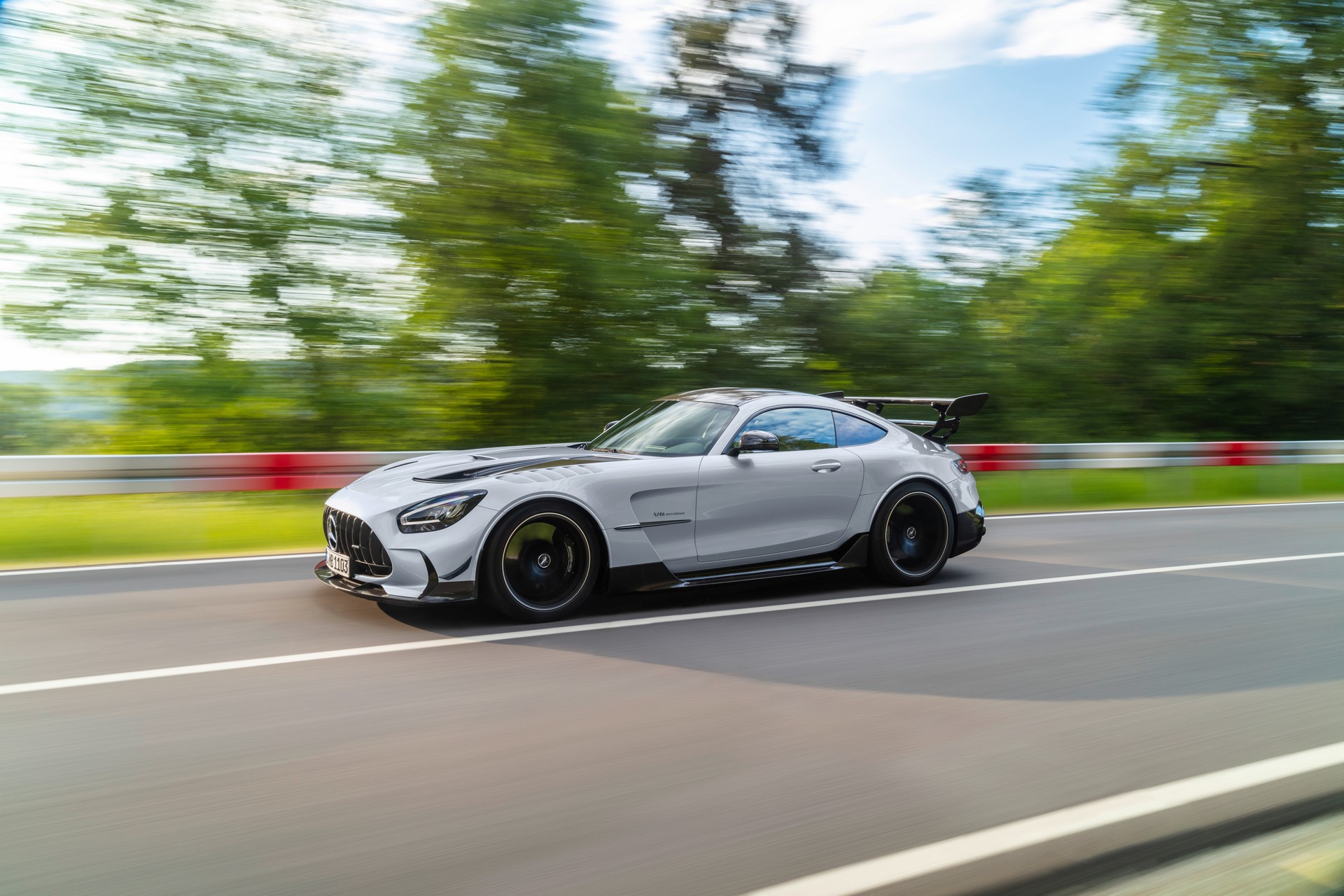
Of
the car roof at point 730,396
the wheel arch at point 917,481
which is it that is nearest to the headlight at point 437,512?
the car roof at point 730,396

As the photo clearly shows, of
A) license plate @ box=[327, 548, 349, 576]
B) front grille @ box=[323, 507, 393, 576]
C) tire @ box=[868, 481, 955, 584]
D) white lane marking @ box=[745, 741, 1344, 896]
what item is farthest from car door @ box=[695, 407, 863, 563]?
white lane marking @ box=[745, 741, 1344, 896]

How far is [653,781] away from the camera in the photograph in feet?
11.8

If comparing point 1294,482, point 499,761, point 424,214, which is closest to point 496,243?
point 424,214

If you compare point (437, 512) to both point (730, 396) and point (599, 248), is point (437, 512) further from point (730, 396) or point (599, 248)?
point (599, 248)

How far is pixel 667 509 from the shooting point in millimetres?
6074

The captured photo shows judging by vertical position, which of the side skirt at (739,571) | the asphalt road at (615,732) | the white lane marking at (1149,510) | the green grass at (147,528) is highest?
the green grass at (147,528)

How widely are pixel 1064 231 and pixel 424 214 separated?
505 inches

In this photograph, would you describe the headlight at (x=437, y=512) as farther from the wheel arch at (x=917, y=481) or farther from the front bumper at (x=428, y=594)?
the wheel arch at (x=917, y=481)

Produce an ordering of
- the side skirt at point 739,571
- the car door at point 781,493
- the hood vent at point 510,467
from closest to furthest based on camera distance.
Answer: the hood vent at point 510,467 < the side skirt at point 739,571 < the car door at point 781,493

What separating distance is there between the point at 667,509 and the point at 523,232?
874 centimetres

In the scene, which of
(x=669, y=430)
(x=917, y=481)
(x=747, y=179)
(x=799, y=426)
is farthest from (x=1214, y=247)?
(x=669, y=430)

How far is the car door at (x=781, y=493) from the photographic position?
20.5 ft

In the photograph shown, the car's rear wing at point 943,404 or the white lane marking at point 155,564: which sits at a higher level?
the car's rear wing at point 943,404

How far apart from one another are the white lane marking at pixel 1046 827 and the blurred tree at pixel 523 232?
1147 cm
